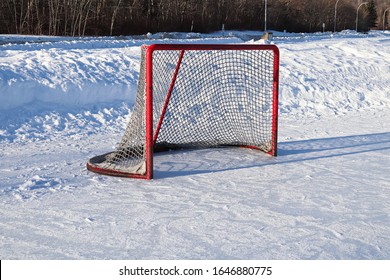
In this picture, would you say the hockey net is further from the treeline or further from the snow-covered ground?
the treeline

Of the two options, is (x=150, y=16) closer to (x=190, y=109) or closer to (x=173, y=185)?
(x=190, y=109)

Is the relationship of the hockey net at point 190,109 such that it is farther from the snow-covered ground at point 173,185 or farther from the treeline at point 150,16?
the treeline at point 150,16

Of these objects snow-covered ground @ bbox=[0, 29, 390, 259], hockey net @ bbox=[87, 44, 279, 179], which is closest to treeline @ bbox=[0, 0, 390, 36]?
snow-covered ground @ bbox=[0, 29, 390, 259]

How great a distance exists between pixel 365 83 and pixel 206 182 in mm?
7189

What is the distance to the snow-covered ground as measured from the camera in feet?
11.6

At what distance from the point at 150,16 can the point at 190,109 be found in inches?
1264

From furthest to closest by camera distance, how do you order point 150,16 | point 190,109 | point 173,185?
point 150,16 < point 190,109 < point 173,185

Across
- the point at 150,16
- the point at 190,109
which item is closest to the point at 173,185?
the point at 190,109

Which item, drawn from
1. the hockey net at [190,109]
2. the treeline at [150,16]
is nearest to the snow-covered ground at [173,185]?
the hockey net at [190,109]

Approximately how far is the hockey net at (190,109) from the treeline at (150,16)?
2446 centimetres

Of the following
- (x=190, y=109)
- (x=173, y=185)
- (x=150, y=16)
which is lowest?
(x=173, y=185)

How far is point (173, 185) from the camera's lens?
16.1 ft
